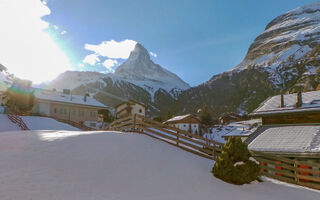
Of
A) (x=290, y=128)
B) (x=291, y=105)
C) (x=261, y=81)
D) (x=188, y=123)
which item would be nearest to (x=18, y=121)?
(x=290, y=128)

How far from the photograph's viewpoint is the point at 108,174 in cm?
714

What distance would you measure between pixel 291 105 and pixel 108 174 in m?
19.7

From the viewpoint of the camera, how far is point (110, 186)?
6.38m

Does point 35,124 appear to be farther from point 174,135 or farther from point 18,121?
point 174,135

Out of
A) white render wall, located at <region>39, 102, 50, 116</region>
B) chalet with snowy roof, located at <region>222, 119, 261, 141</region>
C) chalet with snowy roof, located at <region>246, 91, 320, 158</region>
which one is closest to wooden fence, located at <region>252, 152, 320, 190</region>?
chalet with snowy roof, located at <region>222, 119, 261, 141</region>

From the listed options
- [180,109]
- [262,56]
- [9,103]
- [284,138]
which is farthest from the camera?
[262,56]

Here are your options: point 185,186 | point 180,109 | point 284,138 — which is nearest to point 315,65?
point 180,109

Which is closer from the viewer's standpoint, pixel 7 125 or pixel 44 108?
pixel 7 125

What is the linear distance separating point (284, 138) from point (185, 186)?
13.2m

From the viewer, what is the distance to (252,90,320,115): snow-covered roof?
17906 mm

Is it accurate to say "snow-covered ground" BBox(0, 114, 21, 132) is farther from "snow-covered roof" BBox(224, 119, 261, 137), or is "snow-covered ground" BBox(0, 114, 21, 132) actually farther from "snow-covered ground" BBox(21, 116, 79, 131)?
"snow-covered roof" BBox(224, 119, 261, 137)

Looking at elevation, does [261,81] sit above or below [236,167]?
above

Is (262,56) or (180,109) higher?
(262,56)

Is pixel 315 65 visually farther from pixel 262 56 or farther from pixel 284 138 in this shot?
pixel 284 138
